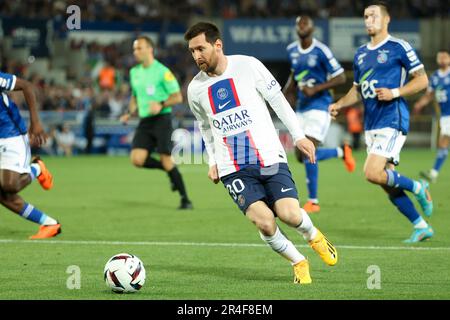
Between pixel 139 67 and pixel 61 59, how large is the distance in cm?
1872

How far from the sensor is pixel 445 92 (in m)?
18.8

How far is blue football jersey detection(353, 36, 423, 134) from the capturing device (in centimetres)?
Result: 997

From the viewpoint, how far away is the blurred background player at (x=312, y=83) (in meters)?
13.6

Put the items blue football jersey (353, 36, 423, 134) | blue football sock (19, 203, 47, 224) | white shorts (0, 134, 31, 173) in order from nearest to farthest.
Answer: blue football jersey (353, 36, 423, 134), white shorts (0, 134, 31, 173), blue football sock (19, 203, 47, 224)

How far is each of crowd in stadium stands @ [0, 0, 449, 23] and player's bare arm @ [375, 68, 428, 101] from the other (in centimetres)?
2314

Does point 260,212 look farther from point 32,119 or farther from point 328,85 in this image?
point 328,85

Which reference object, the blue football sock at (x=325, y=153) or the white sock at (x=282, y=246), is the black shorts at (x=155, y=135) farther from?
the white sock at (x=282, y=246)

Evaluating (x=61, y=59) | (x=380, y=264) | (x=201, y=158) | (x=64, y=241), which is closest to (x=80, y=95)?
(x=61, y=59)

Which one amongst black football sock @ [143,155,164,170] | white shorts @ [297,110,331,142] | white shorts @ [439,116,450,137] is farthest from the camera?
white shorts @ [439,116,450,137]

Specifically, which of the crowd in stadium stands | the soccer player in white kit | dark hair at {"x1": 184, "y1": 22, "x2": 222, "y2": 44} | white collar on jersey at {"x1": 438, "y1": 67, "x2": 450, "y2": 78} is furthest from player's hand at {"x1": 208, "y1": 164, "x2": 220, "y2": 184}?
the crowd in stadium stands

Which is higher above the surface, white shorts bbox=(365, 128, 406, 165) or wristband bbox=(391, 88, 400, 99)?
wristband bbox=(391, 88, 400, 99)

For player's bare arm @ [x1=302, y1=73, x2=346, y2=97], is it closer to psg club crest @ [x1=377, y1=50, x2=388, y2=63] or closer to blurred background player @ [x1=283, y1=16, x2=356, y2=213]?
blurred background player @ [x1=283, y1=16, x2=356, y2=213]

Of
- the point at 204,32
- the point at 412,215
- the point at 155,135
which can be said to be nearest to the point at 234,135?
the point at 204,32
